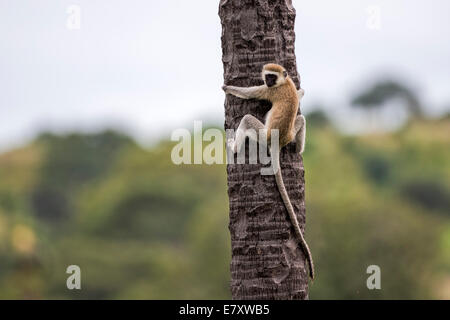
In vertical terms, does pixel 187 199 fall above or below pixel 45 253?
above

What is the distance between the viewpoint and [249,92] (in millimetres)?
14633

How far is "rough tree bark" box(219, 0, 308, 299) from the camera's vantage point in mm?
14297

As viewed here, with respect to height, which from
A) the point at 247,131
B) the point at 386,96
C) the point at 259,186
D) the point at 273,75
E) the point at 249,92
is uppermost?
the point at 386,96

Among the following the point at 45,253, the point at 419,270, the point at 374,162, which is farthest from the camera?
the point at 374,162

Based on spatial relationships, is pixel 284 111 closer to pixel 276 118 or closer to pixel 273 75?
pixel 276 118

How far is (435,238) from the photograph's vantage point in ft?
213

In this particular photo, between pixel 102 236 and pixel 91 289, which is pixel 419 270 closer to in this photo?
pixel 91 289

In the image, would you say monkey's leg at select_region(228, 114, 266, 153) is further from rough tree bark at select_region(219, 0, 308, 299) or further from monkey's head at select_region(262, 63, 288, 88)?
monkey's head at select_region(262, 63, 288, 88)

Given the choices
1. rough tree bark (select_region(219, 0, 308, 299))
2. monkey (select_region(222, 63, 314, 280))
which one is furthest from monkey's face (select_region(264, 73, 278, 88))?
rough tree bark (select_region(219, 0, 308, 299))

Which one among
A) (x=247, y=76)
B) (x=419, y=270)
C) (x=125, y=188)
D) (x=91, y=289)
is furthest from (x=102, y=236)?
(x=247, y=76)

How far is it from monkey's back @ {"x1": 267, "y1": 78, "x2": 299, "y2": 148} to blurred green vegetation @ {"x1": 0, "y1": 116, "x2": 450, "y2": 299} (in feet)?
134

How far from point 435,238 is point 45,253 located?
3163 centimetres

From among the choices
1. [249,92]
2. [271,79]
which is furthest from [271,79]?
[249,92]

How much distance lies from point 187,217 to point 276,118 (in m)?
91.5
